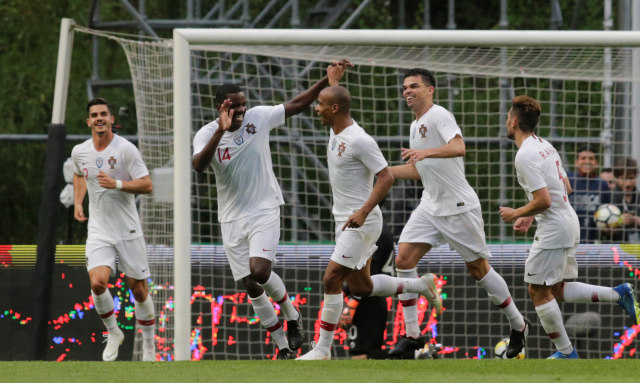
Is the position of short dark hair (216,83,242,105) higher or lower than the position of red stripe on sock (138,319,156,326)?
higher

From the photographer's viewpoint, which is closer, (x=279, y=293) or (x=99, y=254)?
(x=279, y=293)

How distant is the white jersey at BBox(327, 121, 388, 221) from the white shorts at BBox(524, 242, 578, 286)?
1293 mm

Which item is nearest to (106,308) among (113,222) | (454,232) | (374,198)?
(113,222)

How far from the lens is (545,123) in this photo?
619 inches

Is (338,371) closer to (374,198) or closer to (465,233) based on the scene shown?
(374,198)

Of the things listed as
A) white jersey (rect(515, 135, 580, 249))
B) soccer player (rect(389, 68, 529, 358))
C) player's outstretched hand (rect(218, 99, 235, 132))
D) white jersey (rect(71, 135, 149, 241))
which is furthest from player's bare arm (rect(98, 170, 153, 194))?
white jersey (rect(515, 135, 580, 249))

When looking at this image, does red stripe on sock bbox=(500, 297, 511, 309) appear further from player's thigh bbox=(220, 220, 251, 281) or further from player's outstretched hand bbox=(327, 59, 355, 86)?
player's outstretched hand bbox=(327, 59, 355, 86)

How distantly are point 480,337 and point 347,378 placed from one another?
14.3 ft

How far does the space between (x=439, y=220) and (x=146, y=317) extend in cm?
297

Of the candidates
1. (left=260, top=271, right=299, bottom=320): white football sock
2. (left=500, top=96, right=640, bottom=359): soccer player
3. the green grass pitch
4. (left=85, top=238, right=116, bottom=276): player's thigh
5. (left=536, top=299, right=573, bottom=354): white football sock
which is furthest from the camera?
(left=85, top=238, right=116, bottom=276): player's thigh

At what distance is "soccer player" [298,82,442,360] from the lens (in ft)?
31.2

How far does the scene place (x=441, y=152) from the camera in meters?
9.42

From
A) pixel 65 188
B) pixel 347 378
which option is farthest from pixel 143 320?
pixel 347 378

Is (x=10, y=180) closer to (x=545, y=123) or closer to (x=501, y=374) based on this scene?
(x=545, y=123)
